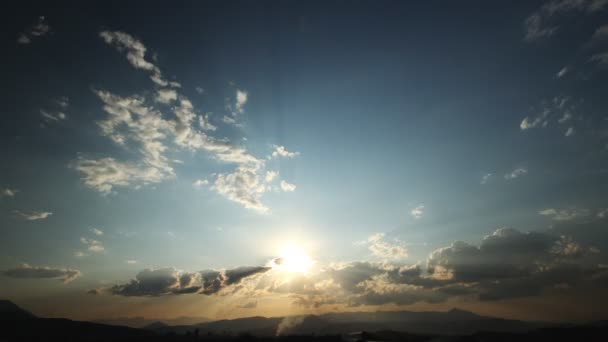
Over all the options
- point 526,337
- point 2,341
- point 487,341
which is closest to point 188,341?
point 2,341

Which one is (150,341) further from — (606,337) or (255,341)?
(606,337)

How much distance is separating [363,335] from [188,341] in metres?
112

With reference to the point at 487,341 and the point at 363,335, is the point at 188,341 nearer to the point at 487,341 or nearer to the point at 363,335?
the point at 363,335

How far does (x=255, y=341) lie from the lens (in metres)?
137

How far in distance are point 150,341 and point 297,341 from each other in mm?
93685

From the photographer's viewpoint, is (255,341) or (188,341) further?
(188,341)

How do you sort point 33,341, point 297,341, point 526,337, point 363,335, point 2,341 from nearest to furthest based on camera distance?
1. point 526,337
2. point 363,335
3. point 297,341
4. point 33,341
5. point 2,341

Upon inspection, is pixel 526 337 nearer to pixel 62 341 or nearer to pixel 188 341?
pixel 188 341

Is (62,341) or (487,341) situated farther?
(62,341)

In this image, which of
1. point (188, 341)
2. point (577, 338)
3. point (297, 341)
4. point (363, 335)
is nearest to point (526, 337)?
point (577, 338)

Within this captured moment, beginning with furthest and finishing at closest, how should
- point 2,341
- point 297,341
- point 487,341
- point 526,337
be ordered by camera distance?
point 2,341
point 297,341
point 526,337
point 487,341

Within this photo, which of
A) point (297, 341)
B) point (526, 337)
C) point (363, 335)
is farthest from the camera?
point (297, 341)

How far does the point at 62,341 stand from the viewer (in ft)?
572

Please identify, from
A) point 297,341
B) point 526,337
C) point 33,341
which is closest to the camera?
point 526,337
